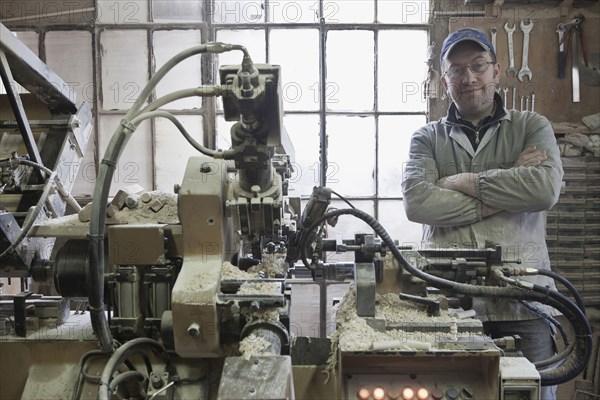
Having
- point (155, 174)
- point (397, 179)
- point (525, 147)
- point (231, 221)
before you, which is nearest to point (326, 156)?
point (397, 179)

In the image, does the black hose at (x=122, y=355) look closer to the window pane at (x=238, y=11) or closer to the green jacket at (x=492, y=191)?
the green jacket at (x=492, y=191)

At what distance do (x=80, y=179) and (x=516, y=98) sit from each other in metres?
2.99

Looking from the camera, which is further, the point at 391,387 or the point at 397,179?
the point at 397,179

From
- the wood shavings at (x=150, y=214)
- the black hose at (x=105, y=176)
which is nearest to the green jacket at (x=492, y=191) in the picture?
the wood shavings at (x=150, y=214)

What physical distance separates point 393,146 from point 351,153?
30 cm

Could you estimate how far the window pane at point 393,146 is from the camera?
3.37m

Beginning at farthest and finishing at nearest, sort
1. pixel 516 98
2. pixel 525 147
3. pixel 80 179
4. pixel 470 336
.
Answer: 1. pixel 80 179
2. pixel 516 98
3. pixel 525 147
4. pixel 470 336

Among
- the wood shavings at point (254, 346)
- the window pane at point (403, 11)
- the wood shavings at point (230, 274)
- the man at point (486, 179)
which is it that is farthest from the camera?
the window pane at point (403, 11)

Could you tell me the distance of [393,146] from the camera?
3.39 meters

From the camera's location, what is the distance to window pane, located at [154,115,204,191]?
3367 millimetres

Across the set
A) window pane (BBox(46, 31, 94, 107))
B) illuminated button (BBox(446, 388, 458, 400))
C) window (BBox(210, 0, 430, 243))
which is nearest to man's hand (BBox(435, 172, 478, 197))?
illuminated button (BBox(446, 388, 458, 400))

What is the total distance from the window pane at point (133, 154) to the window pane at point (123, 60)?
17 cm

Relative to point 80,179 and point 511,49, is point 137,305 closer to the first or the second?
point 80,179

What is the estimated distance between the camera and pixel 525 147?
2.06m
